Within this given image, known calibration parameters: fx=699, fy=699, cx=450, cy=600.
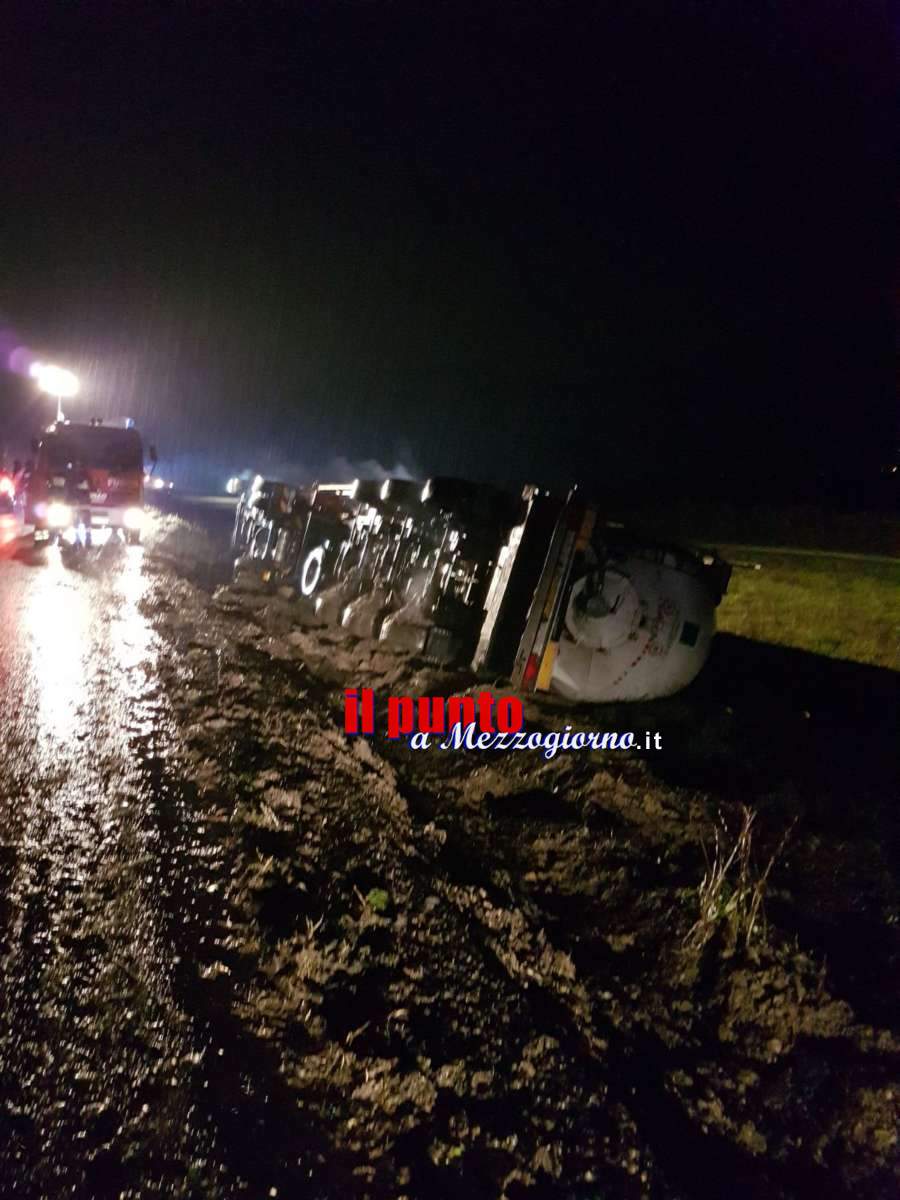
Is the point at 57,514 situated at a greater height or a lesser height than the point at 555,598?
lesser

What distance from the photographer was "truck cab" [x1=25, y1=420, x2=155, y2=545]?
1305 centimetres

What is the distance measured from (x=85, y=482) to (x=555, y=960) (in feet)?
42.7

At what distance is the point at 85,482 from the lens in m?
13.1

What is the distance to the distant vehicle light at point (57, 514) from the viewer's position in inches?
512

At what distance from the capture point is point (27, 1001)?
8.18 ft

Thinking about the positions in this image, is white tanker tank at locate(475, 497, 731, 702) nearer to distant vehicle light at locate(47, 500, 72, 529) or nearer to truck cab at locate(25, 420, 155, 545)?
truck cab at locate(25, 420, 155, 545)

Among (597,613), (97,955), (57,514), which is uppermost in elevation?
(597,613)

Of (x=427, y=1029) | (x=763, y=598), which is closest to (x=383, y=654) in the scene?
(x=427, y=1029)

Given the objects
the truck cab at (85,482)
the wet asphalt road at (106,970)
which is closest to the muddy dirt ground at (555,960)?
the wet asphalt road at (106,970)

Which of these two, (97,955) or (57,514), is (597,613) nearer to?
(97,955)

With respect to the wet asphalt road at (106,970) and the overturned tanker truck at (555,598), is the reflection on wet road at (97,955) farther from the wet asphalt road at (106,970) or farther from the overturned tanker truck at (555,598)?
the overturned tanker truck at (555,598)

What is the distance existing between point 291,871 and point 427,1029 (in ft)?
3.69

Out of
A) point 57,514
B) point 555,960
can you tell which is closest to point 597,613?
point 555,960

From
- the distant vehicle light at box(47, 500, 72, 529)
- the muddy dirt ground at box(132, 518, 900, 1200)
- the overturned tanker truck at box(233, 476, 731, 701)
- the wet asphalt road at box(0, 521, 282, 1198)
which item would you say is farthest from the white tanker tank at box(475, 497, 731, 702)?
the distant vehicle light at box(47, 500, 72, 529)
